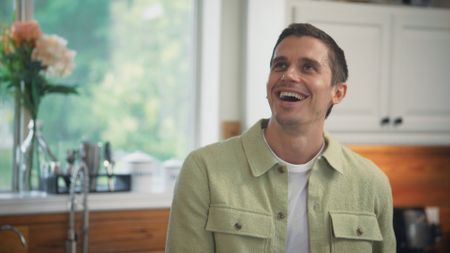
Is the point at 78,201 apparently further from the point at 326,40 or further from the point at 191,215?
the point at 326,40

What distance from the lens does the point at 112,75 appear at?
303 centimetres

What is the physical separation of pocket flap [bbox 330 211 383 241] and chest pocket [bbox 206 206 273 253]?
0.19 meters

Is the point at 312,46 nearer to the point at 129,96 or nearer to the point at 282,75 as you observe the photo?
the point at 282,75

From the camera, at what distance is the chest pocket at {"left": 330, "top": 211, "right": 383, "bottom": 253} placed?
1704 mm

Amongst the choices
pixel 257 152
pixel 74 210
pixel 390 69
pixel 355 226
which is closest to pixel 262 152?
pixel 257 152

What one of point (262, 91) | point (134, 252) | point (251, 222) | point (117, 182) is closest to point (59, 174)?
point (117, 182)

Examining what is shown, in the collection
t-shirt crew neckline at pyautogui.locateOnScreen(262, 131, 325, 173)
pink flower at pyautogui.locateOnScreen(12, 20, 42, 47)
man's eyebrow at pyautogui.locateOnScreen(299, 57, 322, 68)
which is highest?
pink flower at pyautogui.locateOnScreen(12, 20, 42, 47)

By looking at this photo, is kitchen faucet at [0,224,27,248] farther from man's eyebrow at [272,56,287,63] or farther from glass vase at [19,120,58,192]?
man's eyebrow at [272,56,287,63]

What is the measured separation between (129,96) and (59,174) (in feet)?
1.82

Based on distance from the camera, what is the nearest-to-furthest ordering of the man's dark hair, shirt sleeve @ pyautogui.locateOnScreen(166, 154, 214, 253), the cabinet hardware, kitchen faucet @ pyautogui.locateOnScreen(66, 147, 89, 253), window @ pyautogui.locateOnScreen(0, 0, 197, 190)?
1. shirt sleeve @ pyautogui.locateOnScreen(166, 154, 214, 253)
2. the man's dark hair
3. kitchen faucet @ pyautogui.locateOnScreen(66, 147, 89, 253)
4. window @ pyautogui.locateOnScreen(0, 0, 197, 190)
5. the cabinet hardware

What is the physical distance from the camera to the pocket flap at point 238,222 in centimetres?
162

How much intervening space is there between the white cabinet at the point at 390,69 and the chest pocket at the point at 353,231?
1.30 meters

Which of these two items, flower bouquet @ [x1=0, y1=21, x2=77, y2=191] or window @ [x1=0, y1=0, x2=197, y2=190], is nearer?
flower bouquet @ [x1=0, y1=21, x2=77, y2=191]

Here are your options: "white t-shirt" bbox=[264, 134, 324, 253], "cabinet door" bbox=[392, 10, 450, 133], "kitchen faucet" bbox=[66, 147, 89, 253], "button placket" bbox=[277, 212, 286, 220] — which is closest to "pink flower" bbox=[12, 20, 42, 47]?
"kitchen faucet" bbox=[66, 147, 89, 253]
